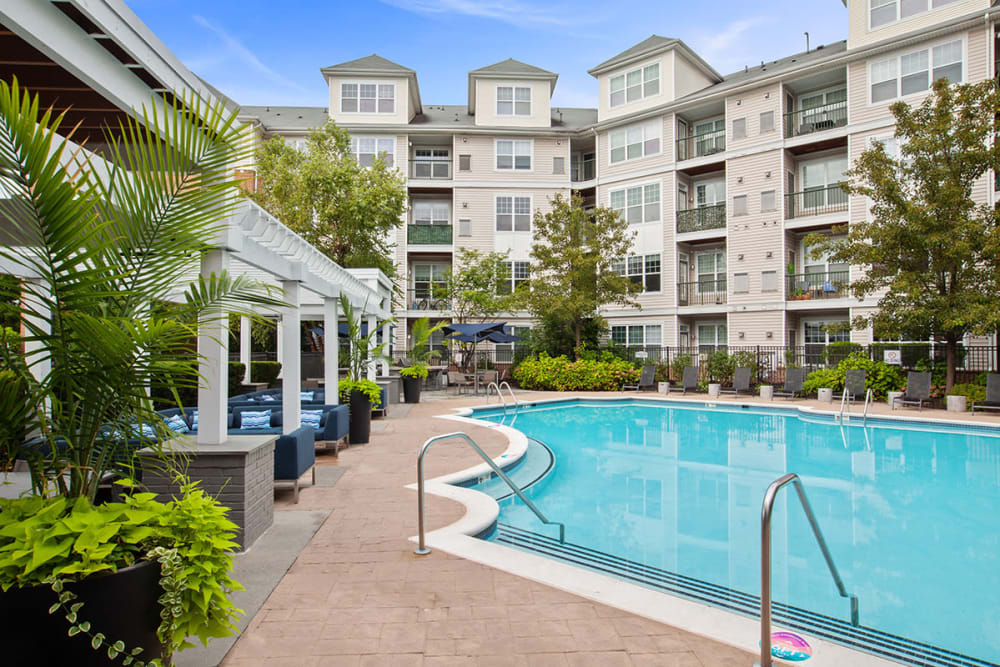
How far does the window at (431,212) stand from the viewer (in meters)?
30.3

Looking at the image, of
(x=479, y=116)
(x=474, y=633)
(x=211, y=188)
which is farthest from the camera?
(x=479, y=116)

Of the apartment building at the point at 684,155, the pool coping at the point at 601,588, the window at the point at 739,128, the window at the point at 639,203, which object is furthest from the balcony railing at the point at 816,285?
the pool coping at the point at 601,588

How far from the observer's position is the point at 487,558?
4648 mm

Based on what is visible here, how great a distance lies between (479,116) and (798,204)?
47.1 feet

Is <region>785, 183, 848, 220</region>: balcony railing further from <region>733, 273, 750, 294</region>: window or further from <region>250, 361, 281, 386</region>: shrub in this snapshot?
<region>250, 361, 281, 386</region>: shrub

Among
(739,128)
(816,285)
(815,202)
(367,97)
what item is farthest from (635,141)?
(367,97)

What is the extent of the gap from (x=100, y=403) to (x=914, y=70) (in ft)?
83.8

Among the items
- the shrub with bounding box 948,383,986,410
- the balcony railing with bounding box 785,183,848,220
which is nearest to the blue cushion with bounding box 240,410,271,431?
the shrub with bounding box 948,383,986,410

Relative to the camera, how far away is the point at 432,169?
29.6m

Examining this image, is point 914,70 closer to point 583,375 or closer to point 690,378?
point 690,378

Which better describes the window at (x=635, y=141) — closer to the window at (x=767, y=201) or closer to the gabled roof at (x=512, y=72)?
the gabled roof at (x=512, y=72)

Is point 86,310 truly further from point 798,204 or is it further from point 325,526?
point 798,204

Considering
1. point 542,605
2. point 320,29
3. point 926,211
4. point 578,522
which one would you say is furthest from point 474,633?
point 320,29

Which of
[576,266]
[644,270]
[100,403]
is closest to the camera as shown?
[100,403]
